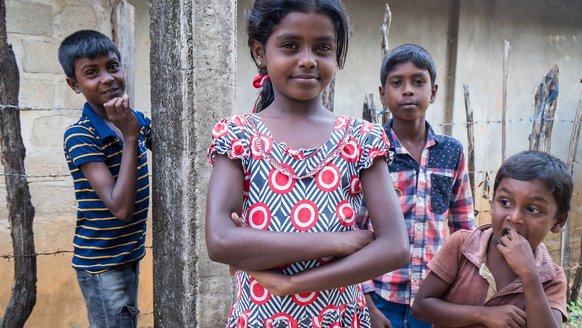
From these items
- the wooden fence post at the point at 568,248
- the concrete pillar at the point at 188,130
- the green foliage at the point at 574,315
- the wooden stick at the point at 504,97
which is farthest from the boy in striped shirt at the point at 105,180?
the green foliage at the point at 574,315

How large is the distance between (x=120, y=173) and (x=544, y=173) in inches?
61.6

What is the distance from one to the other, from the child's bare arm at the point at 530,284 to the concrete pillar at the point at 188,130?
1209mm

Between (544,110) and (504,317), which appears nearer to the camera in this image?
(504,317)

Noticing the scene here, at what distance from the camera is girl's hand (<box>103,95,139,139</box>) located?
7.37 feet

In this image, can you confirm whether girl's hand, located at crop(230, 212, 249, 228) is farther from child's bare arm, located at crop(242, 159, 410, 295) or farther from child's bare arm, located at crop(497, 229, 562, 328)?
child's bare arm, located at crop(497, 229, 562, 328)

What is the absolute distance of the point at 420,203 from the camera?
2.22 m

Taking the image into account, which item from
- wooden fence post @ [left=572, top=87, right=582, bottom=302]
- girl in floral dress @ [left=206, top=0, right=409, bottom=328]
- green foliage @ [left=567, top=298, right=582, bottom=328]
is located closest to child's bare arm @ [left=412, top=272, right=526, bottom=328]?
girl in floral dress @ [left=206, top=0, right=409, bottom=328]

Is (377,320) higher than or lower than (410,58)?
lower

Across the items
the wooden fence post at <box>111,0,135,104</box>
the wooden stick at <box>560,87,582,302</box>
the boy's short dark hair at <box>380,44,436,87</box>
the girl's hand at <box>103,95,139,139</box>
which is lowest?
the wooden stick at <box>560,87,582,302</box>

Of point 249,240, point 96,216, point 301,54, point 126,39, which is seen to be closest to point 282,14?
point 301,54

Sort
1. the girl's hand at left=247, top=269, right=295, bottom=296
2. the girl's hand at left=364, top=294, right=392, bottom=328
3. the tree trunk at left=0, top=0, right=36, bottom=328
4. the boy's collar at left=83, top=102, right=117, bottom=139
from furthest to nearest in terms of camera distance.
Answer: the tree trunk at left=0, top=0, right=36, bottom=328 → the boy's collar at left=83, top=102, right=117, bottom=139 → the girl's hand at left=364, top=294, right=392, bottom=328 → the girl's hand at left=247, top=269, right=295, bottom=296

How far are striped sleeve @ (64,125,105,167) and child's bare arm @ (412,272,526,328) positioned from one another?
1.37 m

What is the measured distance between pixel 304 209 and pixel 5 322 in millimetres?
2052

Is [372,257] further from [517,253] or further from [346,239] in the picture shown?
[517,253]
